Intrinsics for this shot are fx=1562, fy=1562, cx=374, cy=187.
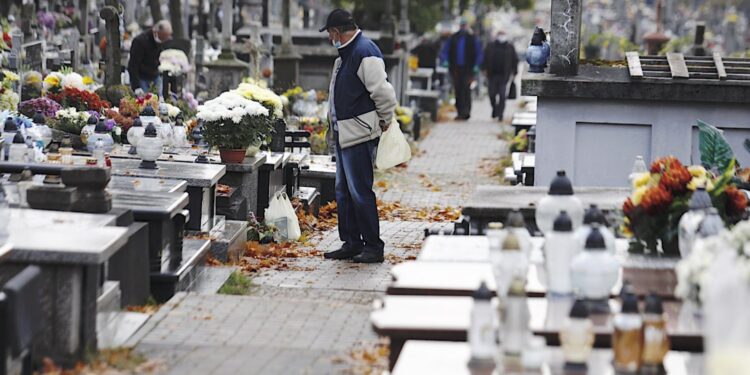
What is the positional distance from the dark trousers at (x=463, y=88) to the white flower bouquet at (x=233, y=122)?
17.5 m

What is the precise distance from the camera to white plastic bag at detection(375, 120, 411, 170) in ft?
40.6

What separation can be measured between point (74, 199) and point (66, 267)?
156cm

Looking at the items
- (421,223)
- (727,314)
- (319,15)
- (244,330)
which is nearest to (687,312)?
(727,314)

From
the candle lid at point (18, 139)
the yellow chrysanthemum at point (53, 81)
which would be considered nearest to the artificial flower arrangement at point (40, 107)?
the yellow chrysanthemum at point (53, 81)

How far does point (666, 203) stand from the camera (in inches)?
352

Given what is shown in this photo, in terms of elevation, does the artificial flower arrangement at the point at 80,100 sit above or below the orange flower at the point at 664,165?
above

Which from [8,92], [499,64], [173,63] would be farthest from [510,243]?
[499,64]

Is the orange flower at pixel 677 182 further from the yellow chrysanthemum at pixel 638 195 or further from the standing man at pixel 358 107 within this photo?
the standing man at pixel 358 107

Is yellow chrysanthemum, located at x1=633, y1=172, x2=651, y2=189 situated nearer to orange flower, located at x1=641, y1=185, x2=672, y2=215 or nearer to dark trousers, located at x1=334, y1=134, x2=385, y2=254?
orange flower, located at x1=641, y1=185, x2=672, y2=215

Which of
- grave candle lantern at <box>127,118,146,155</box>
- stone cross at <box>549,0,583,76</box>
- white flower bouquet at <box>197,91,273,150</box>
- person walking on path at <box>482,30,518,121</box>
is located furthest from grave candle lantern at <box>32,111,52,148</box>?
person walking on path at <box>482,30,518,121</box>

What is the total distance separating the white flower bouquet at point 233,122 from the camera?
1359cm

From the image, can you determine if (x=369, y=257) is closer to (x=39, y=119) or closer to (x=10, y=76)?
(x=39, y=119)

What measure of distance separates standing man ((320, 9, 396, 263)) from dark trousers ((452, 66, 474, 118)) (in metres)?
18.7

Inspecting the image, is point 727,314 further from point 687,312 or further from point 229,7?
point 229,7
